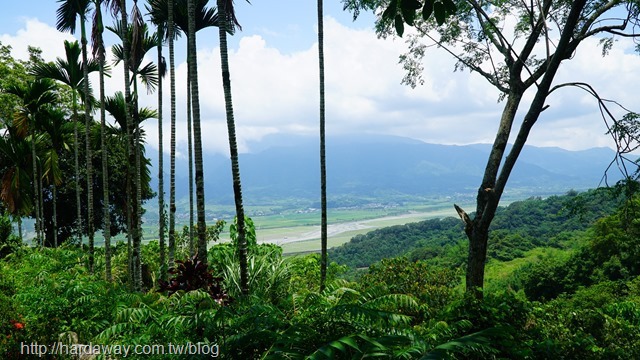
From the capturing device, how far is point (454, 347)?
2.41 m

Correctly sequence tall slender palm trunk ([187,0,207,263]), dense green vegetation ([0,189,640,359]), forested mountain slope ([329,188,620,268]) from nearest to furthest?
1. dense green vegetation ([0,189,640,359])
2. tall slender palm trunk ([187,0,207,263])
3. forested mountain slope ([329,188,620,268])

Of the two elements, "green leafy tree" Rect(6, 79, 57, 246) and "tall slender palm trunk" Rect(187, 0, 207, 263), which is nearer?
"tall slender palm trunk" Rect(187, 0, 207, 263)

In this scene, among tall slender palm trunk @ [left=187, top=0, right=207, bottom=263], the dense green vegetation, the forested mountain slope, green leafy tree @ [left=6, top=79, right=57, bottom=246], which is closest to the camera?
the dense green vegetation

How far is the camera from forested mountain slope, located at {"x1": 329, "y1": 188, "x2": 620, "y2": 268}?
100 ft

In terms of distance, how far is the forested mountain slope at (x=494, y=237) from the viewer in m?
30.5

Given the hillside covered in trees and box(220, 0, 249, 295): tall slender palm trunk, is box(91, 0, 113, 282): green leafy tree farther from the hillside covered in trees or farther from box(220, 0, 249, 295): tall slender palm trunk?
box(220, 0, 249, 295): tall slender palm trunk

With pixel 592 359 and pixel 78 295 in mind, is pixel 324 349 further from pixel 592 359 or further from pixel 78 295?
pixel 78 295

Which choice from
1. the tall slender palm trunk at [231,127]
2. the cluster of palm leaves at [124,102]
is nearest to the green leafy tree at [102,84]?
the cluster of palm leaves at [124,102]

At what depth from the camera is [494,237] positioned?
3359 cm

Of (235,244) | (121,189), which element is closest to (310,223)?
(121,189)

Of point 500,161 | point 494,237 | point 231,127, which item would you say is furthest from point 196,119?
point 494,237

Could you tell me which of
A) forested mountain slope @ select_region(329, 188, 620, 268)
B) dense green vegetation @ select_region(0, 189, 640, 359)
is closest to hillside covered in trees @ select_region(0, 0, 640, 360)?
dense green vegetation @ select_region(0, 189, 640, 359)

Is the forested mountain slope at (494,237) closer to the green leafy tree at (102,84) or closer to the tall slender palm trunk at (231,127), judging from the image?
the green leafy tree at (102,84)

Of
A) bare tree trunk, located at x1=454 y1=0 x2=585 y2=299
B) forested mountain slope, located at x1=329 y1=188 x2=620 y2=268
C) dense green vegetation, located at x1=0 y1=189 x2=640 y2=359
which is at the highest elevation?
bare tree trunk, located at x1=454 y1=0 x2=585 y2=299
